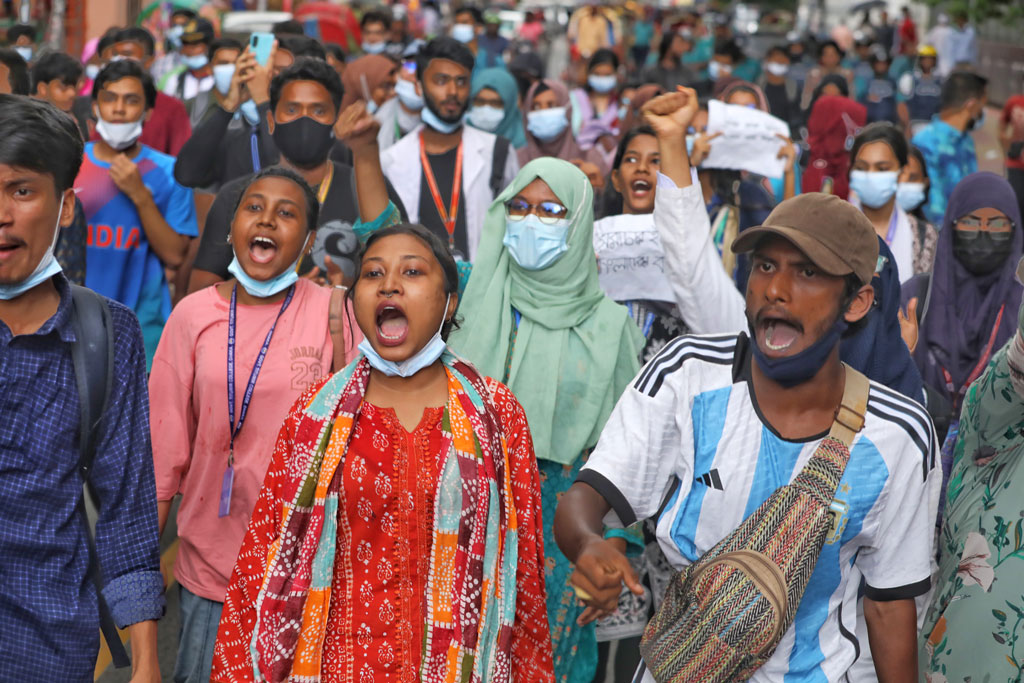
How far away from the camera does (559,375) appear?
460cm

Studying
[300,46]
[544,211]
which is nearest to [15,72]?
[544,211]

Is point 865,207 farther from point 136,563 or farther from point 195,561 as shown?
point 136,563

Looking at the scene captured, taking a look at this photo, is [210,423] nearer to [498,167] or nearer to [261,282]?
[261,282]

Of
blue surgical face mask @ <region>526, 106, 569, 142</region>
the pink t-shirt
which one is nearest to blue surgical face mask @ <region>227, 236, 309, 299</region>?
the pink t-shirt

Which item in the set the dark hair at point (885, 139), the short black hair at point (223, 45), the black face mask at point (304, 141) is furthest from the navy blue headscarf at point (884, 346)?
the short black hair at point (223, 45)

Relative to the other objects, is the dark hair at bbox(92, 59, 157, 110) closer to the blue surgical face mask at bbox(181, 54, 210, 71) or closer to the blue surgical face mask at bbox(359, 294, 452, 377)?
the blue surgical face mask at bbox(359, 294, 452, 377)

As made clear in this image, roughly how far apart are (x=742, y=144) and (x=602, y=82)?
7.73 meters

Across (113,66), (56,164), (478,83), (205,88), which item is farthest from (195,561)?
(205,88)

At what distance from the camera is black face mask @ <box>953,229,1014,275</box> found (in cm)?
573

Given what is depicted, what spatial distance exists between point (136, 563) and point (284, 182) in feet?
5.56

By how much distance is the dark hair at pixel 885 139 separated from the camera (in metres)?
7.52

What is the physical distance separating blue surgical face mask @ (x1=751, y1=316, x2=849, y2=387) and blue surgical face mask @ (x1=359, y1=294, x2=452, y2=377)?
0.85 m

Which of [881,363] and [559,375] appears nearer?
[881,363]

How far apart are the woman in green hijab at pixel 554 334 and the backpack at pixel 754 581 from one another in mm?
1461
